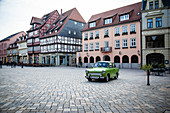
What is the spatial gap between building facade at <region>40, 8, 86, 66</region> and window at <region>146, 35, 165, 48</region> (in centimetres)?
2613

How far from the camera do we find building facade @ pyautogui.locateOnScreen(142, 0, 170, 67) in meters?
25.0

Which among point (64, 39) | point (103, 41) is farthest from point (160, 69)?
point (64, 39)

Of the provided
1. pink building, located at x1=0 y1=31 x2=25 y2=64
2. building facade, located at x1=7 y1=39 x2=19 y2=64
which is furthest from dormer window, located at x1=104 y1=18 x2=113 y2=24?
pink building, located at x1=0 y1=31 x2=25 y2=64

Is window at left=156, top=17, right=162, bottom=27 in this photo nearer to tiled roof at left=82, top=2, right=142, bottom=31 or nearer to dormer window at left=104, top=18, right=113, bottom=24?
tiled roof at left=82, top=2, right=142, bottom=31

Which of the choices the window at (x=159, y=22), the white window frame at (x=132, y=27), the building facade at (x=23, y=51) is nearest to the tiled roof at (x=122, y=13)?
the white window frame at (x=132, y=27)

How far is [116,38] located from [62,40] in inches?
752

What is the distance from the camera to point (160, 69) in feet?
51.2

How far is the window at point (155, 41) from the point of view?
25.6 m

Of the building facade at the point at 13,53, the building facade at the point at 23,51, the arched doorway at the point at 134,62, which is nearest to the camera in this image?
the arched doorway at the point at 134,62

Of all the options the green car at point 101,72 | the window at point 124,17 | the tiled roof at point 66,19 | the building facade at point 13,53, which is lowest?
the green car at point 101,72

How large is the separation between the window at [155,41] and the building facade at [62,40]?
26.1 m

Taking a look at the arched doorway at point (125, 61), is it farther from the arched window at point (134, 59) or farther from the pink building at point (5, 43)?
the pink building at point (5, 43)

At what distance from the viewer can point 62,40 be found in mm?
44875

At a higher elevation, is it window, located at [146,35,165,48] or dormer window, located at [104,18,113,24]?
dormer window, located at [104,18,113,24]
